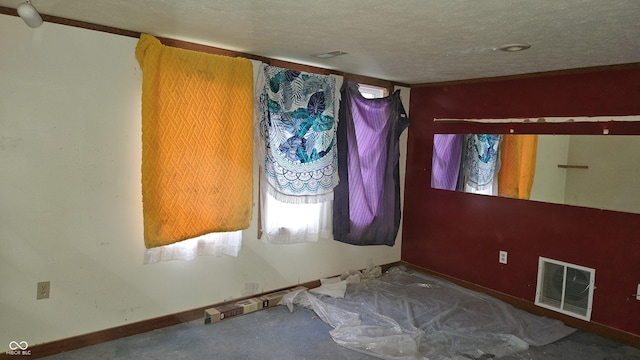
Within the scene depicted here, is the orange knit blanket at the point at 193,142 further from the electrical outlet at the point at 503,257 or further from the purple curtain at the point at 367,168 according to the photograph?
the electrical outlet at the point at 503,257

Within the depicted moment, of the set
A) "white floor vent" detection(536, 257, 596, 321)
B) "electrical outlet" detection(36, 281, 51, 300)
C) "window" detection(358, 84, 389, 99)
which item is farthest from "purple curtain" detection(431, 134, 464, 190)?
"electrical outlet" detection(36, 281, 51, 300)

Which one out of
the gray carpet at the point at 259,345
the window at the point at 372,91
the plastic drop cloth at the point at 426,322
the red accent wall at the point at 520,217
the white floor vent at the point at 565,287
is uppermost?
the window at the point at 372,91

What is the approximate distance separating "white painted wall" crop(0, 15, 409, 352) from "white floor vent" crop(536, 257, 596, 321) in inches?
114

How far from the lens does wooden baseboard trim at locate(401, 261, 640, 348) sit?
3.01 meters

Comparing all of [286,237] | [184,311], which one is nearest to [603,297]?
[286,237]

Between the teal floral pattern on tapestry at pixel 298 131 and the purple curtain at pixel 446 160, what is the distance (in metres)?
1.14

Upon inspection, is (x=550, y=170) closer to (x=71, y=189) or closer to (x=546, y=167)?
(x=546, y=167)

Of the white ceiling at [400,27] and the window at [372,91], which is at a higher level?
the white ceiling at [400,27]

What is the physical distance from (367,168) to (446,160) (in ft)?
2.64

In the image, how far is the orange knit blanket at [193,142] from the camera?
2.71 metres

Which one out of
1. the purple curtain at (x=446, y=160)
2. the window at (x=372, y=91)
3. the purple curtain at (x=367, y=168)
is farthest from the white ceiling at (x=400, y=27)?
the purple curtain at (x=446, y=160)

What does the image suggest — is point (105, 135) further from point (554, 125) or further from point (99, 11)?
point (554, 125)

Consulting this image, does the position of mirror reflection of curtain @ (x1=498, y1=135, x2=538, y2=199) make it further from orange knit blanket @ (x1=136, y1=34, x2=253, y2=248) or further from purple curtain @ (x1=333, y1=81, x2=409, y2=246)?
orange knit blanket @ (x1=136, y1=34, x2=253, y2=248)

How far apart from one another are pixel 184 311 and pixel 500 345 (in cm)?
225
